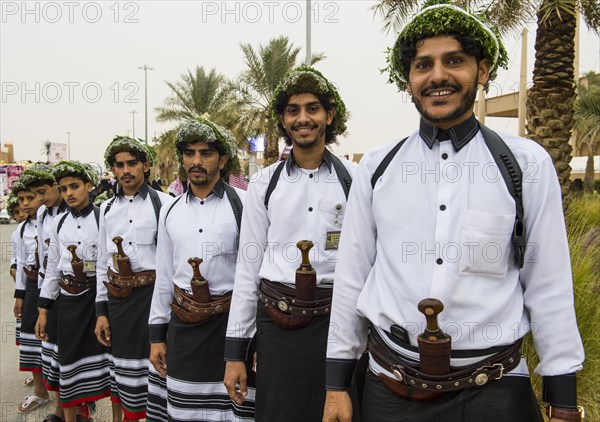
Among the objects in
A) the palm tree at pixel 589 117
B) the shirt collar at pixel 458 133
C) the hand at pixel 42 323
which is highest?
the palm tree at pixel 589 117

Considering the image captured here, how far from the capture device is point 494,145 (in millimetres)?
2018

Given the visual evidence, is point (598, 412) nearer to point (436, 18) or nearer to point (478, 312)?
point (478, 312)

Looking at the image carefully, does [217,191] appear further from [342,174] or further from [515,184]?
[515,184]

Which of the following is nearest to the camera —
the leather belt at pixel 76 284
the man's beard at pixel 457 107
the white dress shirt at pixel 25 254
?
the man's beard at pixel 457 107

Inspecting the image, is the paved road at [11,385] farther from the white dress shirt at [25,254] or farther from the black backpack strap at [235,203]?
the black backpack strap at [235,203]

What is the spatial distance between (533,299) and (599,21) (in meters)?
8.84

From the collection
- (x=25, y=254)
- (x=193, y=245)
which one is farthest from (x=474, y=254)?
(x=25, y=254)

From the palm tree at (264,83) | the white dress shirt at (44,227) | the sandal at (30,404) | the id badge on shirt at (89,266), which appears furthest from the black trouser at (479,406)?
the palm tree at (264,83)

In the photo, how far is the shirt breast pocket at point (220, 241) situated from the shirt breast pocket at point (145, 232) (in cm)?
95

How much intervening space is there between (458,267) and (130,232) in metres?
3.13

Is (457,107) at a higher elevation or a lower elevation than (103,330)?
higher

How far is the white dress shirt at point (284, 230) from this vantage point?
9.84 feet

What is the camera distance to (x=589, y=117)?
20281mm

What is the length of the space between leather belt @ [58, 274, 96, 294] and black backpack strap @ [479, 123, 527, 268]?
392 centimetres
